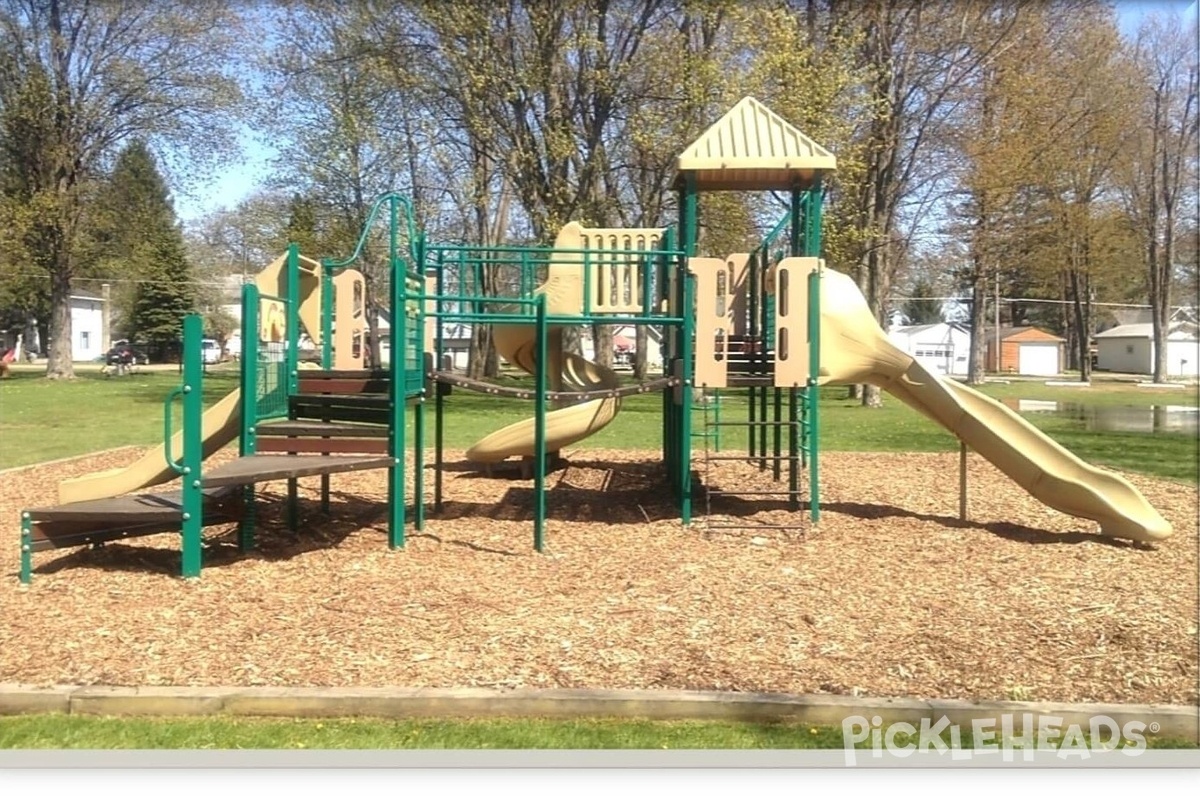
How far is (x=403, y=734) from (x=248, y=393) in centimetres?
352

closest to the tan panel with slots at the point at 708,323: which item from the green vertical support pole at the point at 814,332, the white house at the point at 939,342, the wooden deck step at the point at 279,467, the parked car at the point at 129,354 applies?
the green vertical support pole at the point at 814,332

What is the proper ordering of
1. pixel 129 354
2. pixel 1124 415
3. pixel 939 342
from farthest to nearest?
pixel 939 342
pixel 129 354
pixel 1124 415

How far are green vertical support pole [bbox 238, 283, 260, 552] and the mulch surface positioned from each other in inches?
8.2

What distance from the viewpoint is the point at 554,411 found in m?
10.1

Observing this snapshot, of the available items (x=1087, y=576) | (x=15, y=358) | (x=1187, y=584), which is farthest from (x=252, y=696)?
(x=15, y=358)

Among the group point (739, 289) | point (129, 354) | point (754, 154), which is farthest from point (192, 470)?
point (129, 354)

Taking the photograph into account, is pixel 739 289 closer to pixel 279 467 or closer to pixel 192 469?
pixel 279 467

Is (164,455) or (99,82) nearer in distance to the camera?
(164,455)

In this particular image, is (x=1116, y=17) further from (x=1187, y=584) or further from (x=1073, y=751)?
(x=1073, y=751)

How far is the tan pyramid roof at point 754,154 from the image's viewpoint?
27.6ft

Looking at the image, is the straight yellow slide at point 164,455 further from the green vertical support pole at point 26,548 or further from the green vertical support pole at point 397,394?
the green vertical support pole at point 26,548

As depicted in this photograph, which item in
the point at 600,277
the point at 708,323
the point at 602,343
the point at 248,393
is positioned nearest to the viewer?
the point at 248,393

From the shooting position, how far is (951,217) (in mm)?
36594

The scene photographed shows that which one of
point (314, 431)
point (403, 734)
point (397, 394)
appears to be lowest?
point (403, 734)
